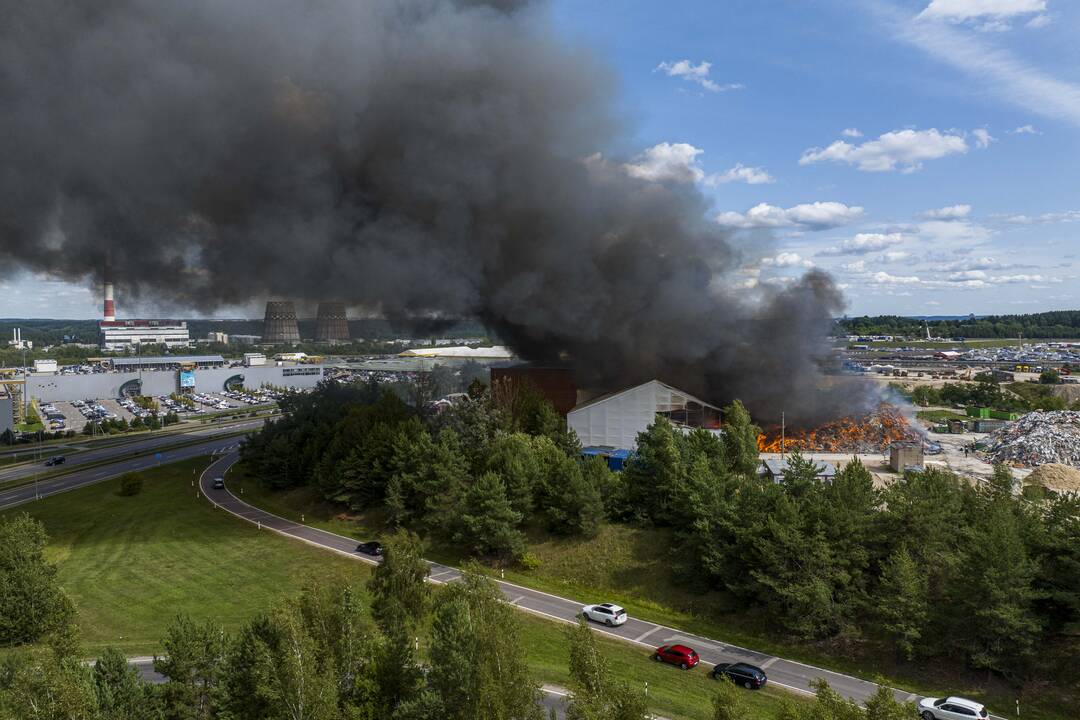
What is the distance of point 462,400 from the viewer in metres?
46.5

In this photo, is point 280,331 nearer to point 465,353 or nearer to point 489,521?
point 465,353

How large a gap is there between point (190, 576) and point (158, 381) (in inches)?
4007

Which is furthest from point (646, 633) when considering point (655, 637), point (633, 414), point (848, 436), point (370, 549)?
point (848, 436)

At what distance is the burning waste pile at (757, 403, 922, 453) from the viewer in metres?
56.3

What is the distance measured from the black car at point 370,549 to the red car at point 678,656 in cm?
1689

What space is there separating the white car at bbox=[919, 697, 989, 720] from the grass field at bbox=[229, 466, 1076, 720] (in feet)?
5.35

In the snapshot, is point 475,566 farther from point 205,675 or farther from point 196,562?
point 196,562

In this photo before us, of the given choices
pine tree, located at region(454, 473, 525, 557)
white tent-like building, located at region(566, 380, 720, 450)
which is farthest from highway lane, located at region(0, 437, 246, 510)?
white tent-like building, located at region(566, 380, 720, 450)

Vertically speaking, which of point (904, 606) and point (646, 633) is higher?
point (904, 606)

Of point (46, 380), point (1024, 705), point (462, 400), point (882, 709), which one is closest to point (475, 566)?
point (882, 709)

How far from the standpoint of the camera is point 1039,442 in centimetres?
5647

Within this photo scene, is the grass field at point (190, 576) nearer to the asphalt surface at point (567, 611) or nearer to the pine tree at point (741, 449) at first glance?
the asphalt surface at point (567, 611)

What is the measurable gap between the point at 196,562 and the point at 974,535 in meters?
34.1

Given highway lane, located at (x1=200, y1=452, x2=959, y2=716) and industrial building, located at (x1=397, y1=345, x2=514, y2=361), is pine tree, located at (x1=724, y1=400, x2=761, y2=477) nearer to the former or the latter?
highway lane, located at (x1=200, y1=452, x2=959, y2=716)
